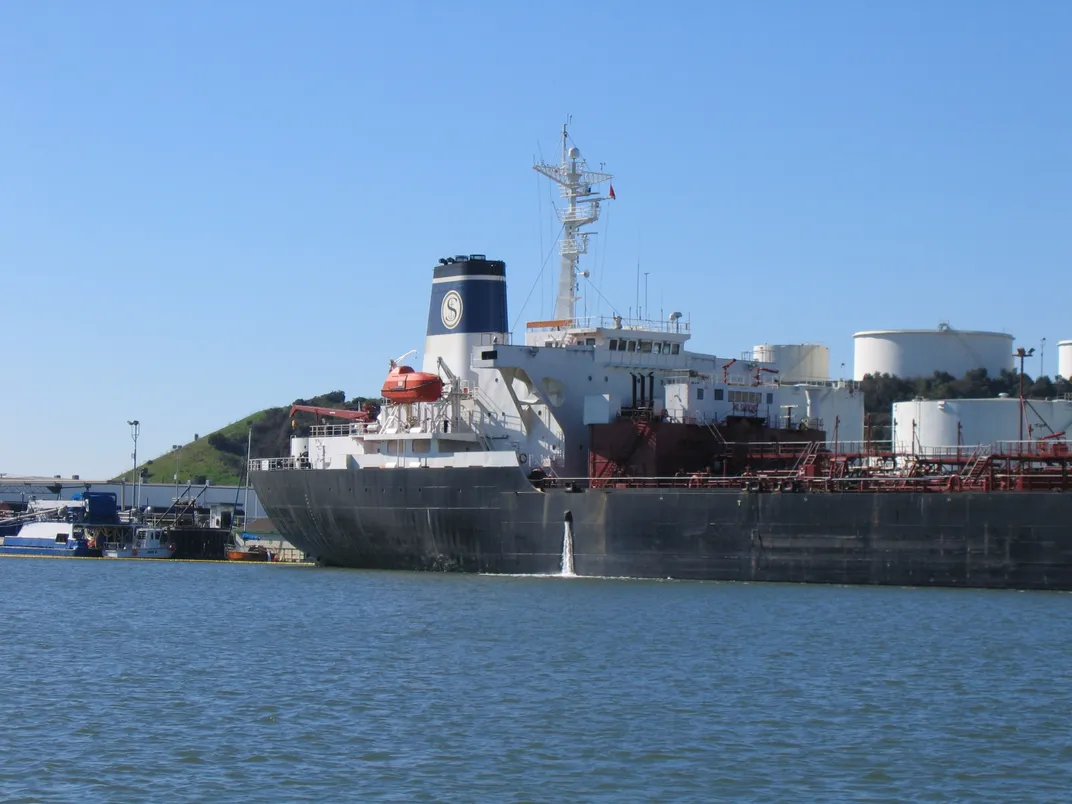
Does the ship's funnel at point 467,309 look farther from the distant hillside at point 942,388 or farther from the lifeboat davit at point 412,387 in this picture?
the distant hillside at point 942,388

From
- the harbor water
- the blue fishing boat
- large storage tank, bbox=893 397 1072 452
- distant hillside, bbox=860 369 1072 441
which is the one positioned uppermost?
distant hillside, bbox=860 369 1072 441

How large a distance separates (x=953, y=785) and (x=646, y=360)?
2592 cm

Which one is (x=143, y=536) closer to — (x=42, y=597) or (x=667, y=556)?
(x=42, y=597)

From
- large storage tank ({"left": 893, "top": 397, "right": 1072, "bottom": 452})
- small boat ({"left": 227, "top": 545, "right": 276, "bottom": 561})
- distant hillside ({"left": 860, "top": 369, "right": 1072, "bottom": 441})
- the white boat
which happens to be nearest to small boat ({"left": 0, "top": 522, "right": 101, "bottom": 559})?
the white boat

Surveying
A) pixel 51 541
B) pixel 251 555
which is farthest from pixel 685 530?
pixel 51 541

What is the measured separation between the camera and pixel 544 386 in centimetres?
3906

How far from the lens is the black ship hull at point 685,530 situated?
30.4 metres

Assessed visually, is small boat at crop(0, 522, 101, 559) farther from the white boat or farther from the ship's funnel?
the ship's funnel

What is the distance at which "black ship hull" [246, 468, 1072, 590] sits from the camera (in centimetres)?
3036

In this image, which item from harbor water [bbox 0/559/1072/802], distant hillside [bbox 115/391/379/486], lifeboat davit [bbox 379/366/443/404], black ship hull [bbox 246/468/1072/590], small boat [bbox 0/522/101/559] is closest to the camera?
harbor water [bbox 0/559/1072/802]

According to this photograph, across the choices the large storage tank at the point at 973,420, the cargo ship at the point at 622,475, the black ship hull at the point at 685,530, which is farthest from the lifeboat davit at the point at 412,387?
the large storage tank at the point at 973,420

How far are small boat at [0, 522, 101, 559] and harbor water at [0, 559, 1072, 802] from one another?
27.8 meters

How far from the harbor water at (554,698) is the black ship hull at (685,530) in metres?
0.95

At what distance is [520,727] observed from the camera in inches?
707
